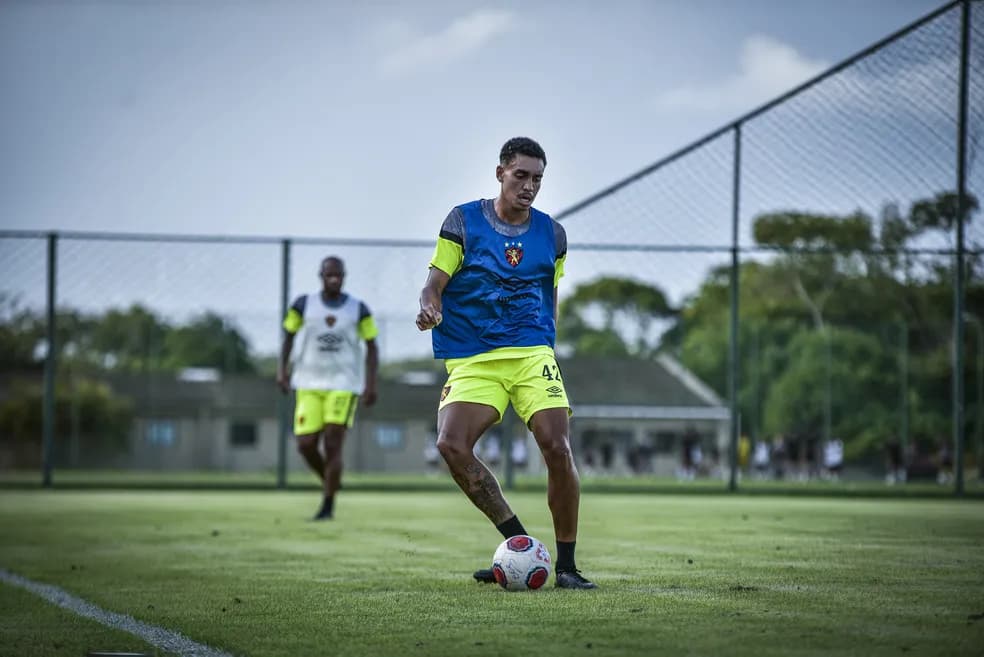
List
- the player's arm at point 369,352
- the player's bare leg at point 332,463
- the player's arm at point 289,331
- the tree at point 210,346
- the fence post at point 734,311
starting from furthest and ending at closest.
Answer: the tree at point 210,346 < the fence post at point 734,311 < the player's arm at point 289,331 < the player's arm at point 369,352 < the player's bare leg at point 332,463

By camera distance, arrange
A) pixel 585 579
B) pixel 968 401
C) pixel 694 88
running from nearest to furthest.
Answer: pixel 585 579
pixel 694 88
pixel 968 401

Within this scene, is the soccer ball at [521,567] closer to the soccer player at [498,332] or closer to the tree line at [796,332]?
the soccer player at [498,332]

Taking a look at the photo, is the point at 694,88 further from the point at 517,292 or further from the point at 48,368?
the point at 517,292

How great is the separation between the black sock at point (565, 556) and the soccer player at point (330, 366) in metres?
5.74

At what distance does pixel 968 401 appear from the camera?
1575 inches

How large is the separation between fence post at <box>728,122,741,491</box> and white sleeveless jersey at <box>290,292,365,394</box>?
19.6 feet

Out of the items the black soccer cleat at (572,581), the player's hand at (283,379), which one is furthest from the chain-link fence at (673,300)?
the black soccer cleat at (572,581)

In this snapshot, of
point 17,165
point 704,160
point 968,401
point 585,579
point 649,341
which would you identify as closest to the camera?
point 585,579

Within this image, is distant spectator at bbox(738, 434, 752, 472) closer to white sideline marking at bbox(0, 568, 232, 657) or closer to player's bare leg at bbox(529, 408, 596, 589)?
player's bare leg at bbox(529, 408, 596, 589)

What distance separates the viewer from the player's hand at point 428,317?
5.89 meters

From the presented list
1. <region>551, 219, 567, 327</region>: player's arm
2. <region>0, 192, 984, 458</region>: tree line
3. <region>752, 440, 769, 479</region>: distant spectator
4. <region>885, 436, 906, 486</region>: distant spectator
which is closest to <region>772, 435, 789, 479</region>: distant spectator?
<region>752, 440, 769, 479</region>: distant spectator

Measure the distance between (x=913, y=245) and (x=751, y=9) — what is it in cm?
2006

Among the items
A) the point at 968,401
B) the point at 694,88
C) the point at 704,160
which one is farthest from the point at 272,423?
the point at 704,160

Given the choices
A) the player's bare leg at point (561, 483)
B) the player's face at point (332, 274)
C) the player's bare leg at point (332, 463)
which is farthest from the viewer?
the player's face at point (332, 274)
